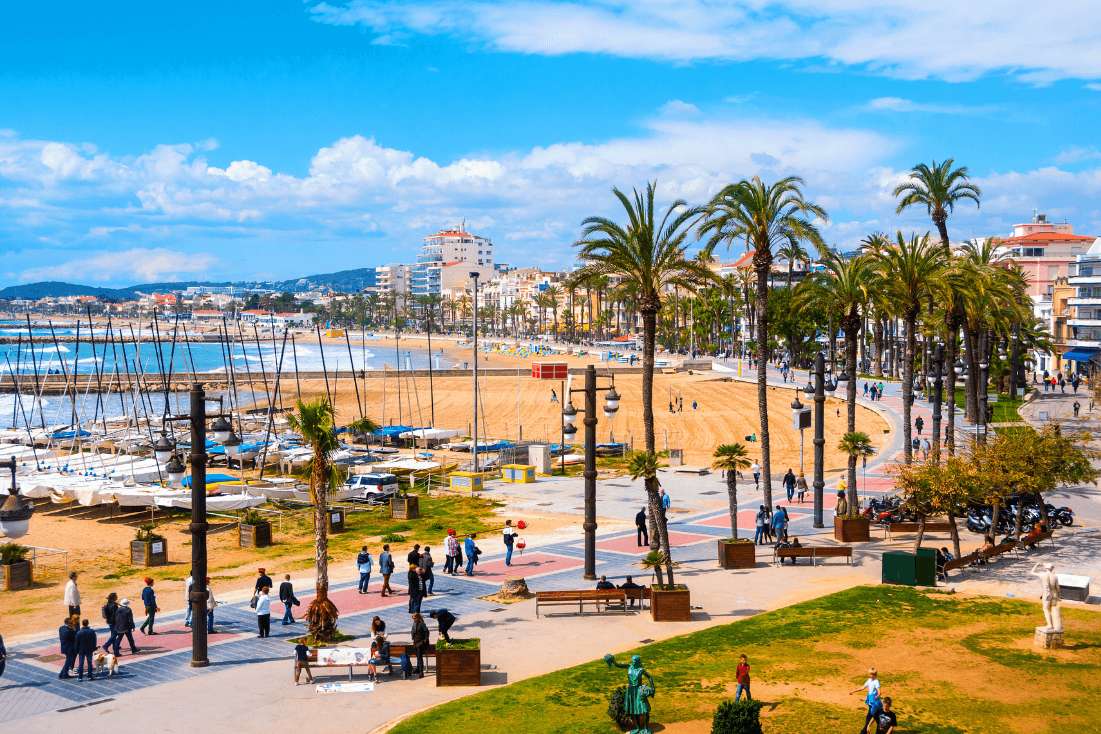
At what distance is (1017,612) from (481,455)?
3409 centimetres

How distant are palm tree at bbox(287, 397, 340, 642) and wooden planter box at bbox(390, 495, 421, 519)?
51.9 ft

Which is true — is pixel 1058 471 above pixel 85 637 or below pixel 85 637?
above

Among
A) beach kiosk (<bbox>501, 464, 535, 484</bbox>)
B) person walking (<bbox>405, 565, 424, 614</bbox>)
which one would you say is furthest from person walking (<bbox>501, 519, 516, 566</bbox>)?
beach kiosk (<bbox>501, 464, 535, 484</bbox>)

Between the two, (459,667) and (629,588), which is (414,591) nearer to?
(459,667)

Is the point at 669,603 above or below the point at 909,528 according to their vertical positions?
above

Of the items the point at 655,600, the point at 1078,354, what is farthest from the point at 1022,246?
the point at 655,600

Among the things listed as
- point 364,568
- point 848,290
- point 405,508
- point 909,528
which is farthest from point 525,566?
point 848,290

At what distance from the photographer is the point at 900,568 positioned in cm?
2578

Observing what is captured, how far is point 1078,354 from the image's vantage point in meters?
90.4

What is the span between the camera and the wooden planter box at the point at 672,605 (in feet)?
74.3

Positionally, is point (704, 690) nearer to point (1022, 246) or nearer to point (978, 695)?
point (978, 695)

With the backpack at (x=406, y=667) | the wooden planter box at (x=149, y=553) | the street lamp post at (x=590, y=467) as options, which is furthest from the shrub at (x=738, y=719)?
the wooden planter box at (x=149, y=553)

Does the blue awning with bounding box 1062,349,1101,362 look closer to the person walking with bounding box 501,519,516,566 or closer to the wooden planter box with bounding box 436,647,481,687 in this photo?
the person walking with bounding box 501,519,516,566

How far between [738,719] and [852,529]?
1914 cm
